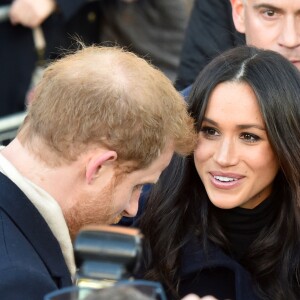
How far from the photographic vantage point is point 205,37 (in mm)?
5504

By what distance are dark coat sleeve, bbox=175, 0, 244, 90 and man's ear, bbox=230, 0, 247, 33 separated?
244 mm

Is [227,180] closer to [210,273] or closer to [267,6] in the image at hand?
[210,273]

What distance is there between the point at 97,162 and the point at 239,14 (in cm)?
224

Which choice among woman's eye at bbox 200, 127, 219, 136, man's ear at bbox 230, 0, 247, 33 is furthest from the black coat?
man's ear at bbox 230, 0, 247, 33

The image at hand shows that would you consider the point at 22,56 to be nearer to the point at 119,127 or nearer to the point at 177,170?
the point at 177,170

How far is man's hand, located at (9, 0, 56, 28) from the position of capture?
5.57 meters

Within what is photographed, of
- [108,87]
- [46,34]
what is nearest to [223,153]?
[108,87]

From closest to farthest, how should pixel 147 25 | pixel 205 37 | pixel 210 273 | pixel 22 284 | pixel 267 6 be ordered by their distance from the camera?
pixel 22 284, pixel 210 273, pixel 267 6, pixel 205 37, pixel 147 25

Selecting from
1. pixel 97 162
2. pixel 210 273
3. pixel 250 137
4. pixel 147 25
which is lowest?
pixel 210 273

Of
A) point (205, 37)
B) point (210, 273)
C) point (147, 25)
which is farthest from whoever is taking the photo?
point (147, 25)

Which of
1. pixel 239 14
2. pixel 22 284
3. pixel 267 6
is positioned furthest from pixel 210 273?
pixel 239 14

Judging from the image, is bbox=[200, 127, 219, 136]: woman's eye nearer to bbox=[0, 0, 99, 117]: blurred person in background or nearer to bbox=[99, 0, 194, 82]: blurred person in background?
bbox=[0, 0, 99, 117]: blurred person in background

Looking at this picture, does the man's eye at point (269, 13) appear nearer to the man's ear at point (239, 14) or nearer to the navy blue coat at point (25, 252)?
the man's ear at point (239, 14)

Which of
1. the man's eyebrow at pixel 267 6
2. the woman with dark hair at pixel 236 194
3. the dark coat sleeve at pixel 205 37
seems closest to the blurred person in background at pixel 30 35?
the dark coat sleeve at pixel 205 37
